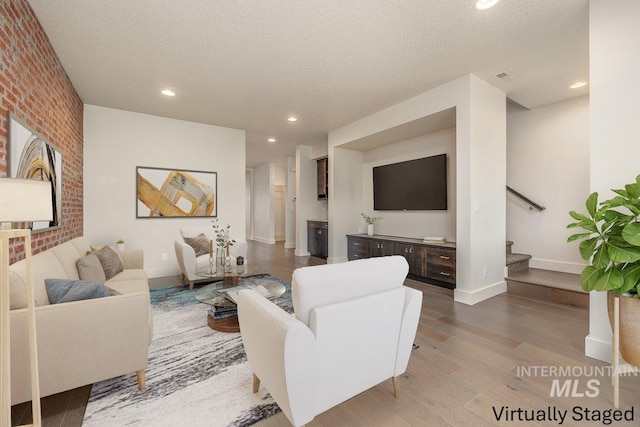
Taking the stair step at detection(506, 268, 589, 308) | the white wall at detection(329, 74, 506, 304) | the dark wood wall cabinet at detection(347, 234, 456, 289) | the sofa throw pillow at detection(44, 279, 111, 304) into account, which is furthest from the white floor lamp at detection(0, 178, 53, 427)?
the stair step at detection(506, 268, 589, 308)

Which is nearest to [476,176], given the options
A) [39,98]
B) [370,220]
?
[370,220]

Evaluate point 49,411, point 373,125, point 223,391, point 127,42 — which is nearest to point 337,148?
point 373,125

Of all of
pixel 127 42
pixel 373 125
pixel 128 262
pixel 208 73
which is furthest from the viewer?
pixel 373 125

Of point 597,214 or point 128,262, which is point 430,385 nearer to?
point 597,214

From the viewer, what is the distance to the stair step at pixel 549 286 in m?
3.19

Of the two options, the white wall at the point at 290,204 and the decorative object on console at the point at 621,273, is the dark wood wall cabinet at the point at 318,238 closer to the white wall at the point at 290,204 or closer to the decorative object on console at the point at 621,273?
the white wall at the point at 290,204

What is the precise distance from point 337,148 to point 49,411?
5218mm

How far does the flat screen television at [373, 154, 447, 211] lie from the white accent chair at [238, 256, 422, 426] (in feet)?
11.0

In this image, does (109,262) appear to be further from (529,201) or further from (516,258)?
(529,201)

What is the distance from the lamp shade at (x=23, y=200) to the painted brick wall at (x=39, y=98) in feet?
3.38

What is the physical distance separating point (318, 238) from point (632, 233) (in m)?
5.43

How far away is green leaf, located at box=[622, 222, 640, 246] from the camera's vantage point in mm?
1502

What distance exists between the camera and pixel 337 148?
5.75 m

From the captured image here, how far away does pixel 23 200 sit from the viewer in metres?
1.11
